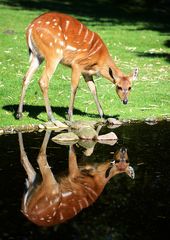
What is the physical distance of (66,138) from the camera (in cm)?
1116

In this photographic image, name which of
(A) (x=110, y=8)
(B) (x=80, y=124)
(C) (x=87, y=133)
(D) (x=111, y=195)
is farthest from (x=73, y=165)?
(A) (x=110, y=8)

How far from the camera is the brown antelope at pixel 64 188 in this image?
299 inches

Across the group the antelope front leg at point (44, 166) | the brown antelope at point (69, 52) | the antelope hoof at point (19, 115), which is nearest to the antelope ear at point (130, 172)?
the antelope front leg at point (44, 166)

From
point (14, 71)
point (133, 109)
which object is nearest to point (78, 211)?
point (133, 109)

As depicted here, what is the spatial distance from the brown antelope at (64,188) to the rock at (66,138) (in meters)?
0.67

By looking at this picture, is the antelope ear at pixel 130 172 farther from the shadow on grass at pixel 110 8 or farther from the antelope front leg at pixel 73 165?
the shadow on grass at pixel 110 8

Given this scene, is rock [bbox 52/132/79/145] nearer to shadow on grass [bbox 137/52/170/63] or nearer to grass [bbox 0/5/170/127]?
grass [bbox 0/5/170/127]

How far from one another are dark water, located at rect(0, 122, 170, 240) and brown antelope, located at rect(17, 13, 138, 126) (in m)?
1.30

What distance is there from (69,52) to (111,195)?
15.4 ft

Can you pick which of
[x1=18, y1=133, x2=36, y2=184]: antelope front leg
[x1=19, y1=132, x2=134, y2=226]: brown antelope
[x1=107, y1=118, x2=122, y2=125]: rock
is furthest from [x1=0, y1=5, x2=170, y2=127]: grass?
[x1=19, y1=132, x2=134, y2=226]: brown antelope

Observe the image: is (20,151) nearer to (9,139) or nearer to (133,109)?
(9,139)

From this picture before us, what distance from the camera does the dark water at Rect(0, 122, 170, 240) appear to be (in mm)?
6938

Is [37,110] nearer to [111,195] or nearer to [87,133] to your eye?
[87,133]

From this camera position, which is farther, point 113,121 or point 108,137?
point 113,121
